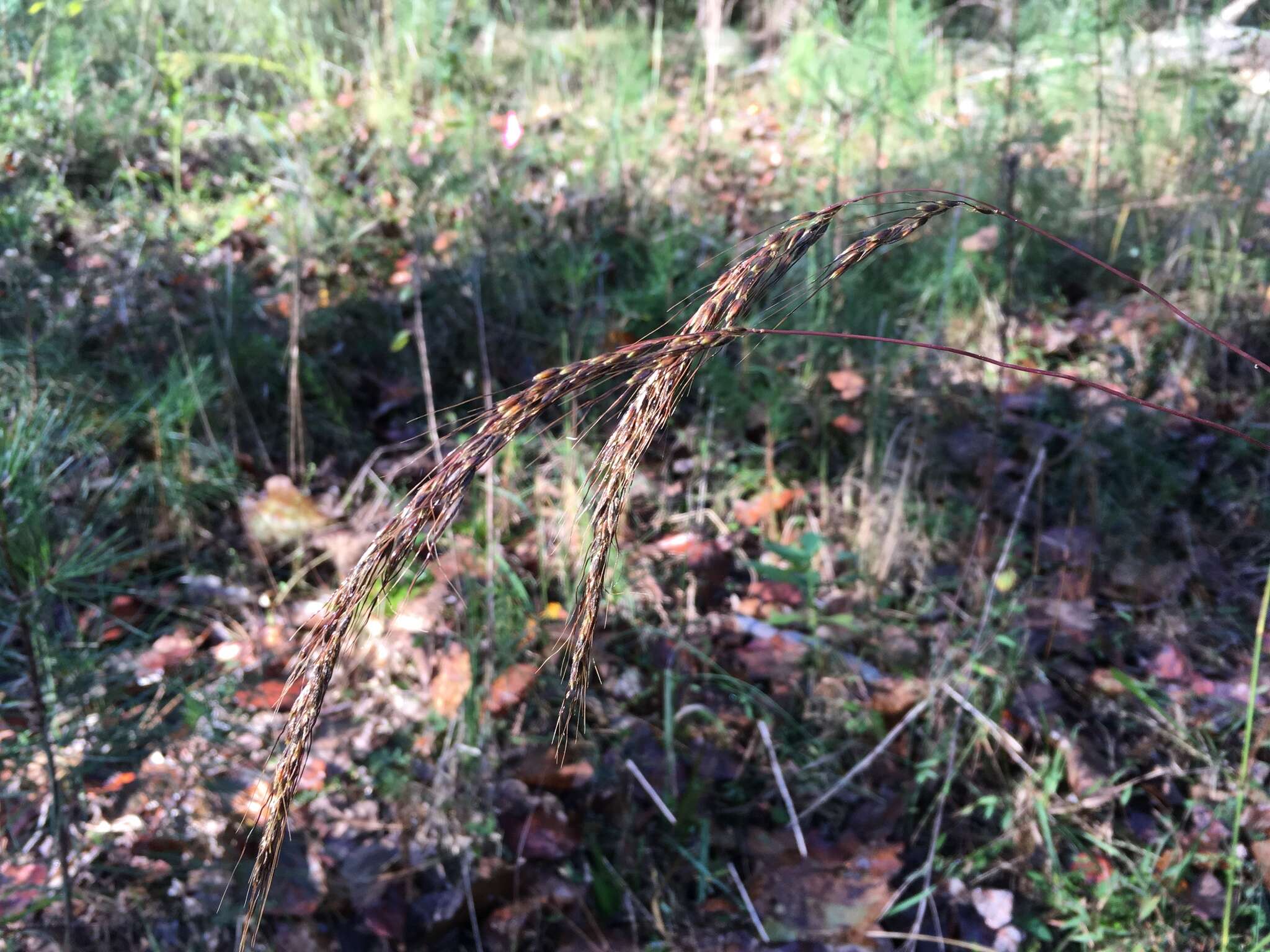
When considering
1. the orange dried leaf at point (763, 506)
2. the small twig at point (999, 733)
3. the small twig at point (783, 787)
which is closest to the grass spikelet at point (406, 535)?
the small twig at point (783, 787)

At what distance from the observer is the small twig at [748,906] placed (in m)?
1.65

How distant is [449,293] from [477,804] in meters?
1.96

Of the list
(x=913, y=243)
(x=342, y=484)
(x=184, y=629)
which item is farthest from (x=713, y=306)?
(x=913, y=243)

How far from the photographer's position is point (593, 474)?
2.60ft

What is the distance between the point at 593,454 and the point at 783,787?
3.89 feet

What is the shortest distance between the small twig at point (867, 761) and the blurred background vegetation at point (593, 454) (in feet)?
0.10

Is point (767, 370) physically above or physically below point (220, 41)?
below

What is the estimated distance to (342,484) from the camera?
2.84 meters

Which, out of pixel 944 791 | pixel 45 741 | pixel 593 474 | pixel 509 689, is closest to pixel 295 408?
pixel 509 689

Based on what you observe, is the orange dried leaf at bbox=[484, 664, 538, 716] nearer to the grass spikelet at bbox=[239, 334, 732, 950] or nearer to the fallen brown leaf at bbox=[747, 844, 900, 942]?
the fallen brown leaf at bbox=[747, 844, 900, 942]

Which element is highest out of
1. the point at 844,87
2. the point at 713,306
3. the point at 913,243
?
the point at 844,87

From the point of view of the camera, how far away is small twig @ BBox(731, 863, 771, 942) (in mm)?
1646

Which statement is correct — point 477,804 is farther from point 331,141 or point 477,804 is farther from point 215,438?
point 331,141

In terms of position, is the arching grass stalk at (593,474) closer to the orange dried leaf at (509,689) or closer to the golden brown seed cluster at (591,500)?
the golden brown seed cluster at (591,500)
